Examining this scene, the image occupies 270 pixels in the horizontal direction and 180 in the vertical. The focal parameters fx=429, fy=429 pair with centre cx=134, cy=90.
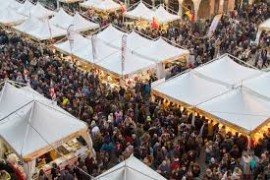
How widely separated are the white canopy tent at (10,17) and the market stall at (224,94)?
13214 mm

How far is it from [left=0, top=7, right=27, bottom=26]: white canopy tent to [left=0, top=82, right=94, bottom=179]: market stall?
12624mm

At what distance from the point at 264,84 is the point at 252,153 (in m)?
3.24

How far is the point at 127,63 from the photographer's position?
58.5 ft

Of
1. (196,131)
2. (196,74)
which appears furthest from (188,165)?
(196,74)

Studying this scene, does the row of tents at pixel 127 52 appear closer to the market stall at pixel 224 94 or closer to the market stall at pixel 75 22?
the market stall at pixel 224 94

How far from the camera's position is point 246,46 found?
20.9 m

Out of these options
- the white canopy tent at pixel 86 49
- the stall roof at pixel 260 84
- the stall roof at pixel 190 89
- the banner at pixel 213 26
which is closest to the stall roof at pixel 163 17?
the banner at pixel 213 26

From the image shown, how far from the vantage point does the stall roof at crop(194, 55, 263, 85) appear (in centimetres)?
1569

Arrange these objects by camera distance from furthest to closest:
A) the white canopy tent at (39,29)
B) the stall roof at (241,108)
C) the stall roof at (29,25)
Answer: the stall roof at (29,25) → the white canopy tent at (39,29) → the stall roof at (241,108)

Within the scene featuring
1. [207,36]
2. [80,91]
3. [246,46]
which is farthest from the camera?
[207,36]

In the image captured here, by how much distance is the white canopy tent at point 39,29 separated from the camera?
2256 cm

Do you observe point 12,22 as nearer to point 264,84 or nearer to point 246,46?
point 246,46

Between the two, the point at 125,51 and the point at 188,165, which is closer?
the point at 188,165

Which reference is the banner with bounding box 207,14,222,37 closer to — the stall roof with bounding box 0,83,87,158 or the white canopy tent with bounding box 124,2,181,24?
the white canopy tent with bounding box 124,2,181,24
